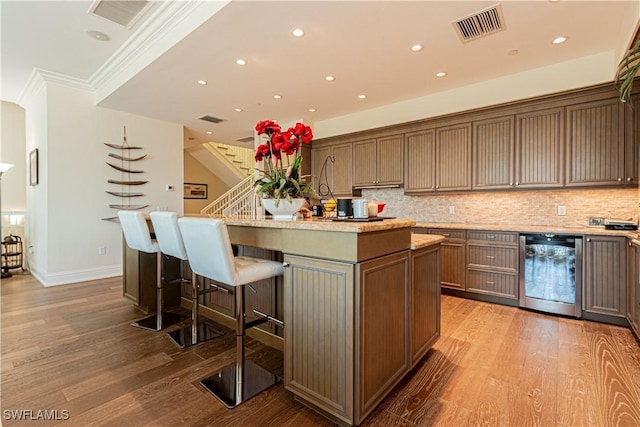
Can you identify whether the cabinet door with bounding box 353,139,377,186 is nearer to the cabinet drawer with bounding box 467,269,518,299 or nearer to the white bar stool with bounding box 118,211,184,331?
the cabinet drawer with bounding box 467,269,518,299

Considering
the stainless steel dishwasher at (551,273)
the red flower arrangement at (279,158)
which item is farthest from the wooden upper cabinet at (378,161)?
the red flower arrangement at (279,158)

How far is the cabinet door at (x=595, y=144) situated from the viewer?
300 centimetres

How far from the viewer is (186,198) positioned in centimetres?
880

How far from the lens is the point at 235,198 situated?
23.9ft

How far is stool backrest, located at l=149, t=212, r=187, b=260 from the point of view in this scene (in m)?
2.25

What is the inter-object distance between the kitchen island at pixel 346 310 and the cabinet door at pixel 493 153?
2521 millimetres

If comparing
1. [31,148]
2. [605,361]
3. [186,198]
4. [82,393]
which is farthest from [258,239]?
[186,198]

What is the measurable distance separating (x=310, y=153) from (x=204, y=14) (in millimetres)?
3435

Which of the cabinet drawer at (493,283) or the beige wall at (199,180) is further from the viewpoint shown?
the beige wall at (199,180)

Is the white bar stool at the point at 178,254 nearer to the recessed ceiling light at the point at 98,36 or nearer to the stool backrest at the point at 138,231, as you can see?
the stool backrest at the point at 138,231

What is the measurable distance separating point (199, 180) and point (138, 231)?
687 cm

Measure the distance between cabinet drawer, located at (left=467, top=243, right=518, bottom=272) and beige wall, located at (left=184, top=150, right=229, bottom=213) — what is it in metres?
7.92

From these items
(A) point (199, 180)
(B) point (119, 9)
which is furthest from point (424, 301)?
(A) point (199, 180)

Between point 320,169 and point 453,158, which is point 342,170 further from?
point 453,158
